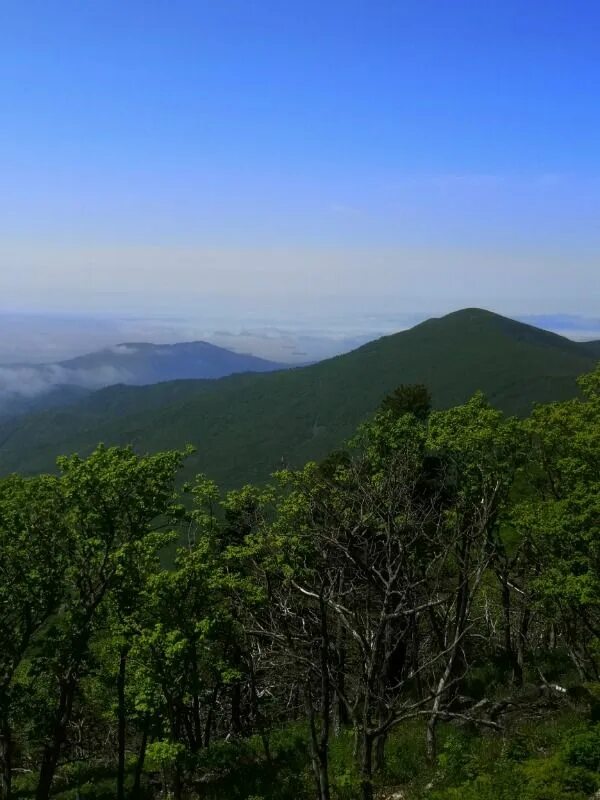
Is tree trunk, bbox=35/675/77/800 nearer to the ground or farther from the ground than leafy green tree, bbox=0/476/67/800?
nearer to the ground

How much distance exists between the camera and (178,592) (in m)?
21.3

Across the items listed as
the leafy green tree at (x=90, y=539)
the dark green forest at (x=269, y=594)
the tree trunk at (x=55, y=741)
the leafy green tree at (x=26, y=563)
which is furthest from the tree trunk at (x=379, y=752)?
the leafy green tree at (x=26, y=563)

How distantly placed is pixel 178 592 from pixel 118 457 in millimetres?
5857

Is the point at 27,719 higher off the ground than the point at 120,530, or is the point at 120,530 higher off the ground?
the point at 120,530

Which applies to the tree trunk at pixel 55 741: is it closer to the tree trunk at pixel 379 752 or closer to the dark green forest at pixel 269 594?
the dark green forest at pixel 269 594

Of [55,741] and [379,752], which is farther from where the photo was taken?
[55,741]

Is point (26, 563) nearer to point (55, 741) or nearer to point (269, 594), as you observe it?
point (55, 741)

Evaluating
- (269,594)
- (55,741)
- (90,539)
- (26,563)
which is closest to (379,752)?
(269,594)

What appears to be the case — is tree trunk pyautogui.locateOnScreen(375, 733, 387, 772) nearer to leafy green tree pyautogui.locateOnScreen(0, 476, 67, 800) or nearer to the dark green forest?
the dark green forest

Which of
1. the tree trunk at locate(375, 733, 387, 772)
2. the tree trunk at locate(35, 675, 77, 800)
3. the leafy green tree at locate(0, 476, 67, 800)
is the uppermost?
the leafy green tree at locate(0, 476, 67, 800)

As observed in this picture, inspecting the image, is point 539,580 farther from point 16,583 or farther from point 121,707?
→ point 16,583

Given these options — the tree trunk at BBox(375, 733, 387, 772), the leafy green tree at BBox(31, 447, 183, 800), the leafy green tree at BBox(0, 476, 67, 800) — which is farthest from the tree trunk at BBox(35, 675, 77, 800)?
the tree trunk at BBox(375, 733, 387, 772)

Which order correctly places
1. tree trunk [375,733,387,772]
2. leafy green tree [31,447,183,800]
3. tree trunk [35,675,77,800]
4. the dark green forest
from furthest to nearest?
1. leafy green tree [31,447,183,800]
2. tree trunk [35,675,77,800]
3. the dark green forest
4. tree trunk [375,733,387,772]

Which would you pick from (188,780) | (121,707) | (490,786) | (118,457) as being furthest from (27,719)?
(490,786)
